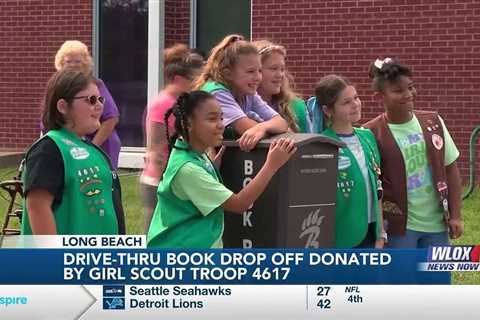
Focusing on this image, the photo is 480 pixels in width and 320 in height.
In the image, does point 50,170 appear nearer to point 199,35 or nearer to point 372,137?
point 372,137

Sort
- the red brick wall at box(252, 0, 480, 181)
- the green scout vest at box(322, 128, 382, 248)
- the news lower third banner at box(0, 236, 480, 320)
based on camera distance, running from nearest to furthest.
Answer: the news lower third banner at box(0, 236, 480, 320) < the green scout vest at box(322, 128, 382, 248) < the red brick wall at box(252, 0, 480, 181)

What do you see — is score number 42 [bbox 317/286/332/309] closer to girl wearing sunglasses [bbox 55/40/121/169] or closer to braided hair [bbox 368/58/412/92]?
braided hair [bbox 368/58/412/92]

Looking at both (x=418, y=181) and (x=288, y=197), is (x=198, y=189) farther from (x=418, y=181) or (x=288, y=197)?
(x=418, y=181)

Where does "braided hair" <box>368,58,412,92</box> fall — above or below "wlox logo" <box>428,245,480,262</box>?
above

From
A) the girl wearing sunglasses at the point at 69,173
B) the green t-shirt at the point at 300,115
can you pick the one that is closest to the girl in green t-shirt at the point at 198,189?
the girl wearing sunglasses at the point at 69,173

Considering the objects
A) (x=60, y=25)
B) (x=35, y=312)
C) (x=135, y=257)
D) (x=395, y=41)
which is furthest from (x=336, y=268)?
(x=60, y=25)

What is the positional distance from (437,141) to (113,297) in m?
1.97

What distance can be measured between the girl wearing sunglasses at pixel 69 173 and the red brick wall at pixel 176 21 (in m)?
8.55

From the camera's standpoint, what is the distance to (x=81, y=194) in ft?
10.7

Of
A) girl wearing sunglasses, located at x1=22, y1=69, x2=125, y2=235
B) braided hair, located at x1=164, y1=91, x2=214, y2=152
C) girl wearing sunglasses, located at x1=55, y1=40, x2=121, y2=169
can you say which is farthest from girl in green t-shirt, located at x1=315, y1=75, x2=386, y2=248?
girl wearing sunglasses, located at x1=55, y1=40, x2=121, y2=169

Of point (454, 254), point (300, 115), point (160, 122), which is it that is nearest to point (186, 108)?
point (300, 115)

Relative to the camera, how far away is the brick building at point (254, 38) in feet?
34.2

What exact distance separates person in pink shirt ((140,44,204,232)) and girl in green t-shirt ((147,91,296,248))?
4.63ft

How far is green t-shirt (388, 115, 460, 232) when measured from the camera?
4.12 meters
